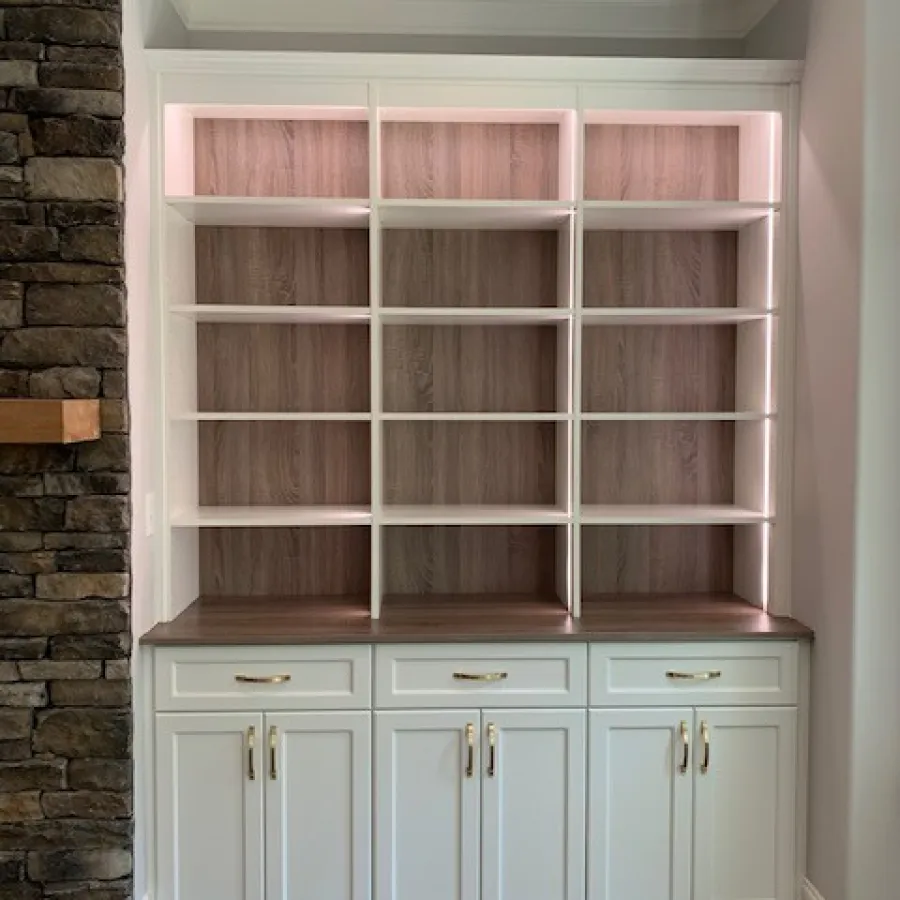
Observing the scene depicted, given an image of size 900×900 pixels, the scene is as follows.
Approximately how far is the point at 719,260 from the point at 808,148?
524 millimetres

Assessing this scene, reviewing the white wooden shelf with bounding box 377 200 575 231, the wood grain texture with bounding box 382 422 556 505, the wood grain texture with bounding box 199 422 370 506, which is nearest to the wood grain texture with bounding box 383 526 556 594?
the wood grain texture with bounding box 382 422 556 505

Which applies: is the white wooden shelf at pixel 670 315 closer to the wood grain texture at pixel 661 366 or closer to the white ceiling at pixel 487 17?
the wood grain texture at pixel 661 366

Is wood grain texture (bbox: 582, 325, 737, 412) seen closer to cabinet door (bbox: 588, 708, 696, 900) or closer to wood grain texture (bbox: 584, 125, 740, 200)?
wood grain texture (bbox: 584, 125, 740, 200)

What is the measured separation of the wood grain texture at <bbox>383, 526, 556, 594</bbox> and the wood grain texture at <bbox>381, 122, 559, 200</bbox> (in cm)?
115

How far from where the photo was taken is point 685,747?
251 centimetres

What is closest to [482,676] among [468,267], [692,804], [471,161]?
[692,804]

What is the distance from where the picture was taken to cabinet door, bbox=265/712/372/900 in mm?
2480

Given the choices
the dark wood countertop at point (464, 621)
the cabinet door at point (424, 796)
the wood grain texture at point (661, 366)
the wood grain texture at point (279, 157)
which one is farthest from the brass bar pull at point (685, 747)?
the wood grain texture at point (279, 157)

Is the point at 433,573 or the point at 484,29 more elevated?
the point at 484,29

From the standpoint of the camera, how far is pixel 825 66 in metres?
2.43

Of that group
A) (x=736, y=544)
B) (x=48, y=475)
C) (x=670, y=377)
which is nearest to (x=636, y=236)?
(x=670, y=377)

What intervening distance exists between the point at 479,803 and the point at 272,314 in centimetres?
157

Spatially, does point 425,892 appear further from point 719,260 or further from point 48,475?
point 719,260

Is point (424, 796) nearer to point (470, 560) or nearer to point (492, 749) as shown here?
point (492, 749)
